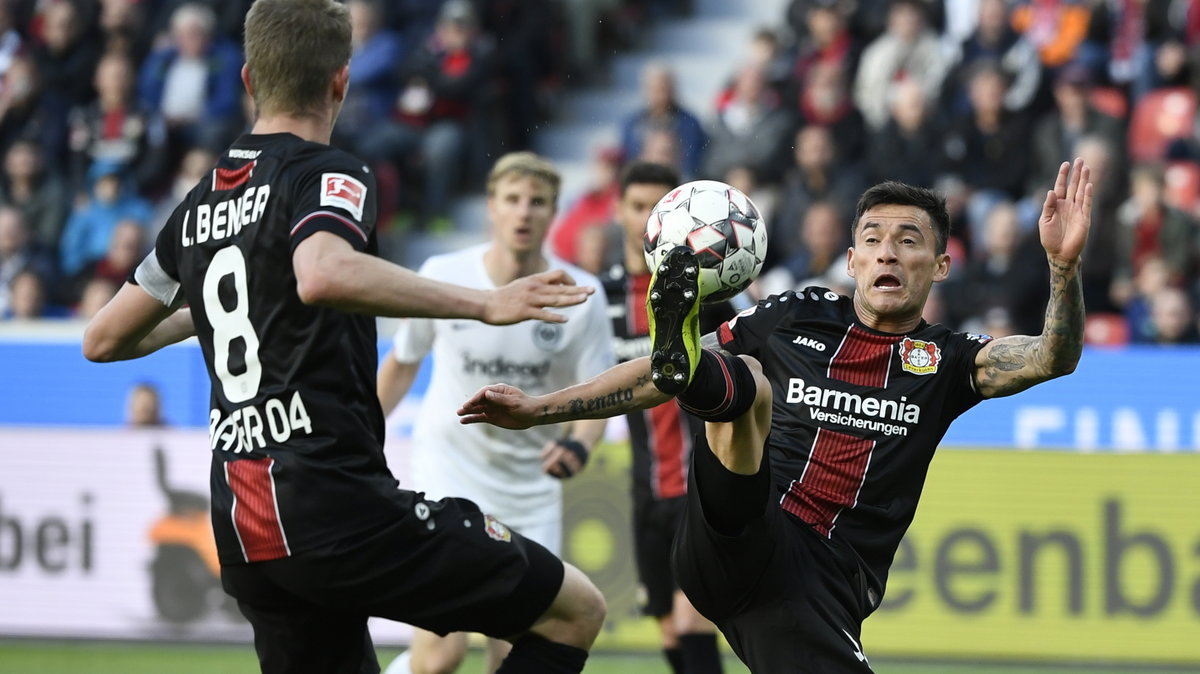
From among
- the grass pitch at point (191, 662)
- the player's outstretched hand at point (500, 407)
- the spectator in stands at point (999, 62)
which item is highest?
the spectator in stands at point (999, 62)

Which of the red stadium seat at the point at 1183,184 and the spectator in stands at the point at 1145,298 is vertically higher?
the red stadium seat at the point at 1183,184

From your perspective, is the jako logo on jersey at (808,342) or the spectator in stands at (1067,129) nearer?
the jako logo on jersey at (808,342)

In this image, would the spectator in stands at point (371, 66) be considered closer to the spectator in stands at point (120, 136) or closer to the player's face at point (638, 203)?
the spectator in stands at point (120, 136)

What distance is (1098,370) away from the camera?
1118 cm

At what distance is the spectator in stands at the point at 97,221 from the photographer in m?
15.2

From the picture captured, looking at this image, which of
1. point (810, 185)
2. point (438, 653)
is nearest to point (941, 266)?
point (438, 653)

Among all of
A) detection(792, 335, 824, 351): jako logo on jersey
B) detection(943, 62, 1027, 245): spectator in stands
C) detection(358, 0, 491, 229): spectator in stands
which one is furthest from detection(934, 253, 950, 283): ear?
detection(358, 0, 491, 229): spectator in stands

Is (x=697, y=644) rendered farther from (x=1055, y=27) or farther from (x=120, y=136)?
(x=120, y=136)

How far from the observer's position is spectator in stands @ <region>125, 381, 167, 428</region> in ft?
39.0

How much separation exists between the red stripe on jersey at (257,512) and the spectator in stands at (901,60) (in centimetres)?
1021

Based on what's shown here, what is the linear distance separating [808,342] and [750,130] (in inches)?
347

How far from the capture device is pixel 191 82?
16.0 m

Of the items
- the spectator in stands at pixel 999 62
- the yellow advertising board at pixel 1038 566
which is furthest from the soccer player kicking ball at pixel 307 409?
the spectator in stands at pixel 999 62

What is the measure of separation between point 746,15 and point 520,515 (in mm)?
10850
